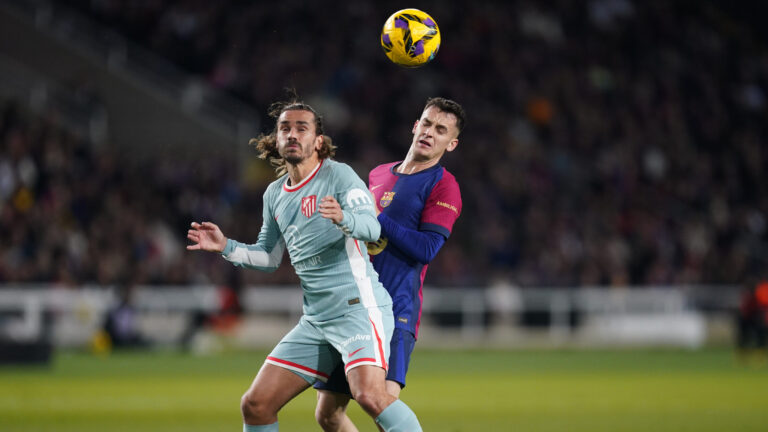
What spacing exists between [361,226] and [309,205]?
560 millimetres

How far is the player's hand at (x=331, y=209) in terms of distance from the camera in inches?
245

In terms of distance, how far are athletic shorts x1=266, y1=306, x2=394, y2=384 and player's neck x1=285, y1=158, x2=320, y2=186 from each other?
85cm

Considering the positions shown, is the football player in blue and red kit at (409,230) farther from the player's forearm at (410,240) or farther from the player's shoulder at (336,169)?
the player's shoulder at (336,169)

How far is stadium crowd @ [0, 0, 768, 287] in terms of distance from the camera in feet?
76.0

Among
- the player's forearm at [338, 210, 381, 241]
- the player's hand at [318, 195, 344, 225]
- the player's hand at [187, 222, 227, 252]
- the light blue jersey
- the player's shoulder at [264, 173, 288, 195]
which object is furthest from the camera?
the player's shoulder at [264, 173, 288, 195]

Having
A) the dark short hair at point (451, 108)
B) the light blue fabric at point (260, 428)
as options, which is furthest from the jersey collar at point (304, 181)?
the light blue fabric at point (260, 428)

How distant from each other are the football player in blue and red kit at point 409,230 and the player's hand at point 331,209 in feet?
2.61

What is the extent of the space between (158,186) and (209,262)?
1952 millimetres

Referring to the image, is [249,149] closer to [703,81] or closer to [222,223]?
[222,223]

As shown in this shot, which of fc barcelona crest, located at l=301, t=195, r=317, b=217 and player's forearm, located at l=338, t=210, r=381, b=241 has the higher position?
fc barcelona crest, located at l=301, t=195, r=317, b=217

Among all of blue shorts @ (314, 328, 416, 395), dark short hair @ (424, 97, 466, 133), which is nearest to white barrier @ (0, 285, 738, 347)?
dark short hair @ (424, 97, 466, 133)

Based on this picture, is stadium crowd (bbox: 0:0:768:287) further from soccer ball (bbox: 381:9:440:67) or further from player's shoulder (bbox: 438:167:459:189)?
player's shoulder (bbox: 438:167:459:189)

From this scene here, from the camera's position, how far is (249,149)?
87.9 ft

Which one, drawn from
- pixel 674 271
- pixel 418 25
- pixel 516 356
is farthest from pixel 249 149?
pixel 418 25
